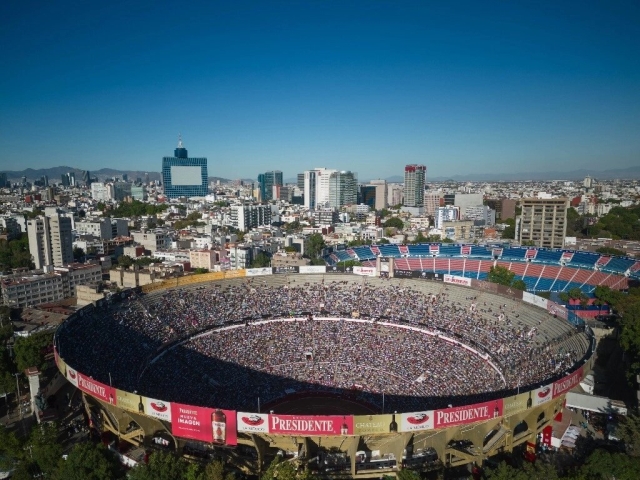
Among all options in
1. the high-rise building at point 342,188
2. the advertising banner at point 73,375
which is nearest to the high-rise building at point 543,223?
the advertising banner at point 73,375

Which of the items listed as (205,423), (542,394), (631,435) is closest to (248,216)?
(205,423)

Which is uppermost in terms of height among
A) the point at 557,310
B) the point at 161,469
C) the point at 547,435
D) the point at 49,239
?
the point at 557,310

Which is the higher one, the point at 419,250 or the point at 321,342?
the point at 419,250

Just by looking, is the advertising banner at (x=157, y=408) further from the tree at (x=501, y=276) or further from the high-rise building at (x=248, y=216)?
the high-rise building at (x=248, y=216)

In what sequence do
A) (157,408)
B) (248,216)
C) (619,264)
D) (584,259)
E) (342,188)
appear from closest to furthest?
1. (157,408)
2. (619,264)
3. (584,259)
4. (248,216)
5. (342,188)

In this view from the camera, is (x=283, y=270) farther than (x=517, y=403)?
Yes

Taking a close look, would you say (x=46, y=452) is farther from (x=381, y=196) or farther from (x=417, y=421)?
(x=381, y=196)

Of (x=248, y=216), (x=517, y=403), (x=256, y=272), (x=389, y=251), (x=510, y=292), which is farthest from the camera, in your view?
(x=248, y=216)
